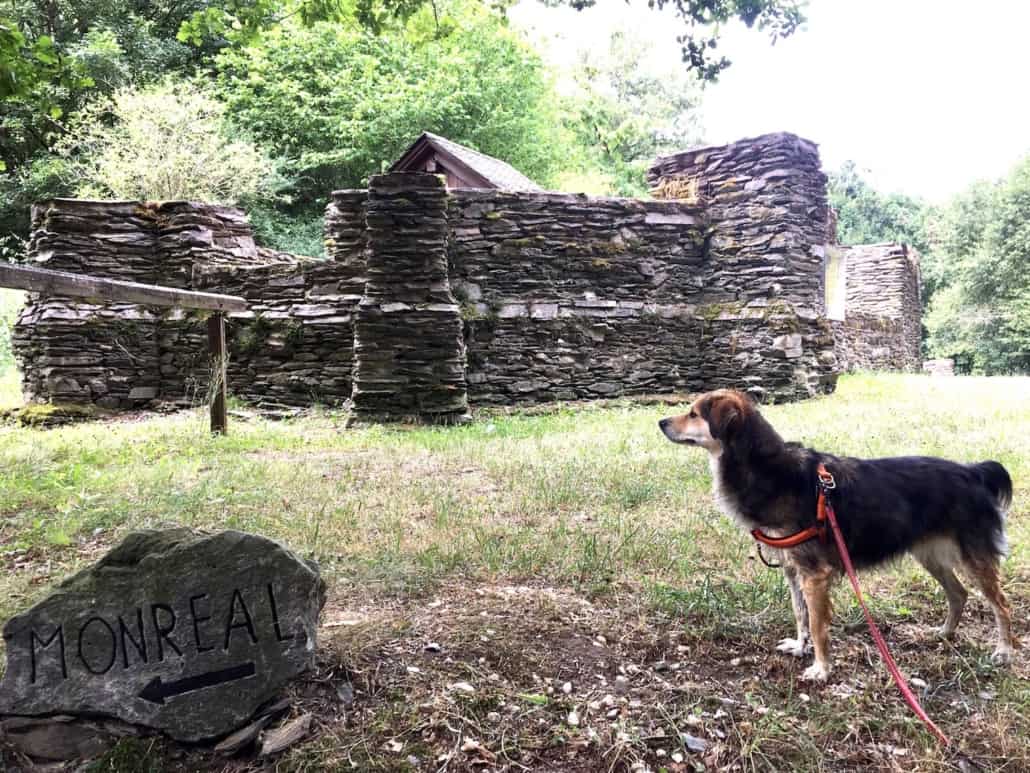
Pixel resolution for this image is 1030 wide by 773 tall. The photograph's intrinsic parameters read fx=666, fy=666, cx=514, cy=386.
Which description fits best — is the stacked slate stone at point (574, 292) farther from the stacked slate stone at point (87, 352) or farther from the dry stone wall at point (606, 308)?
the stacked slate stone at point (87, 352)

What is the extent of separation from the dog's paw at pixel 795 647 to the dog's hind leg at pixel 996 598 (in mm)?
792

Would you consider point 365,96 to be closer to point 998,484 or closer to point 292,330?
point 292,330

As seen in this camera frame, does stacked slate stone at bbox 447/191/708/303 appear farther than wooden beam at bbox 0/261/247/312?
Yes

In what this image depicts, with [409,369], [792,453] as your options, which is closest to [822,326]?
[409,369]

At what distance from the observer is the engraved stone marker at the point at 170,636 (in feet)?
7.98

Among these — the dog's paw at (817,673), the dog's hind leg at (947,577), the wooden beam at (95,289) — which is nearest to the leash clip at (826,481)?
the dog's hind leg at (947,577)

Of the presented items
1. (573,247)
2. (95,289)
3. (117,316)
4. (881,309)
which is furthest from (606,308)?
(881,309)

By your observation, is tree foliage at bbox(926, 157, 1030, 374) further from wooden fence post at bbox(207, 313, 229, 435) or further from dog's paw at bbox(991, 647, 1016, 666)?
wooden fence post at bbox(207, 313, 229, 435)

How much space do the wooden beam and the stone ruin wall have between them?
2742mm

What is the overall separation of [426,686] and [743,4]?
5523 millimetres

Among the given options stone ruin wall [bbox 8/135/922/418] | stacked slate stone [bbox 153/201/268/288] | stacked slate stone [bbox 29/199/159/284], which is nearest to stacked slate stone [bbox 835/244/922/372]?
stone ruin wall [bbox 8/135/922/418]

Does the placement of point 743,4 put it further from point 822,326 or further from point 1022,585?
point 822,326

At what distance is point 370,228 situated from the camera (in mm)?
9852

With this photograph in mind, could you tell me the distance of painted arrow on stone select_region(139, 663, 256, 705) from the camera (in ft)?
8.04
